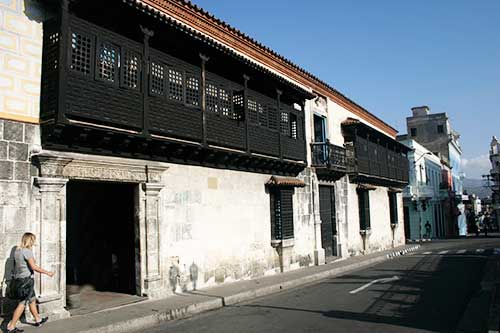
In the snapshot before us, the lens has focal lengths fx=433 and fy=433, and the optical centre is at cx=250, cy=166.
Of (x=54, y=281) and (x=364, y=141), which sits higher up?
(x=364, y=141)

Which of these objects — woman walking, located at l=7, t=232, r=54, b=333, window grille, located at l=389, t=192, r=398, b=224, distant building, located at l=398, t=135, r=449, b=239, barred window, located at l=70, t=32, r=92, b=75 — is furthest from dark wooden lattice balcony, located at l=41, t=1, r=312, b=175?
distant building, located at l=398, t=135, r=449, b=239

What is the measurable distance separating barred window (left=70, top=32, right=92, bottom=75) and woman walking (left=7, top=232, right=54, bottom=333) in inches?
125

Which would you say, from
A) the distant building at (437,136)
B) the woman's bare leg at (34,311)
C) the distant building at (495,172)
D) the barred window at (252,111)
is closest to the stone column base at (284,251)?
the barred window at (252,111)

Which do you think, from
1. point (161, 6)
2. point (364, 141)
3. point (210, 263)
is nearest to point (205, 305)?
point (210, 263)

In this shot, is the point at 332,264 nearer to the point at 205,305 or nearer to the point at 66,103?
the point at 205,305

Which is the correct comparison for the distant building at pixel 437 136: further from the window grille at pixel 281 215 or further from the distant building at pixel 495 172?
the window grille at pixel 281 215

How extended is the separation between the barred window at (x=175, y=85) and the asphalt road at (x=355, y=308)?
4982 mm

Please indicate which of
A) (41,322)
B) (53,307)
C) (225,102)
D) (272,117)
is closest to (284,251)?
(272,117)

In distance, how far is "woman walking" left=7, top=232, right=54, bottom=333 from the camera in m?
6.61

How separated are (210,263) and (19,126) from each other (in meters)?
5.89

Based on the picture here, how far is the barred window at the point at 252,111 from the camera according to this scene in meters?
13.3

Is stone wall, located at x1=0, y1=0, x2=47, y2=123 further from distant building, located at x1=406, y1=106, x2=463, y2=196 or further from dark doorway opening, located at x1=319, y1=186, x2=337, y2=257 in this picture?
distant building, located at x1=406, y1=106, x2=463, y2=196

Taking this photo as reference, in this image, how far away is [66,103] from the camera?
7633 mm

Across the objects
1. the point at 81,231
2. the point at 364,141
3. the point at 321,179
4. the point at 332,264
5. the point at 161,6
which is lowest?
the point at 332,264
